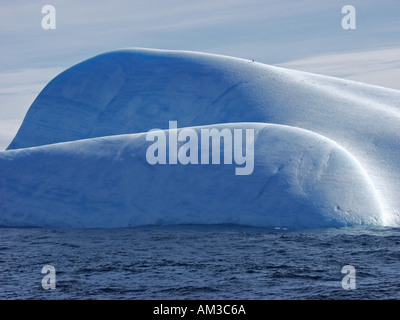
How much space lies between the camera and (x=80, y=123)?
26438 millimetres

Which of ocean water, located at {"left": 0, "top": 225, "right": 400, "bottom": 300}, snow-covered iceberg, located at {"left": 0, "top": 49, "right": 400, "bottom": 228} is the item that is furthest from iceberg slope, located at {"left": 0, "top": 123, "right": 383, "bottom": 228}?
ocean water, located at {"left": 0, "top": 225, "right": 400, "bottom": 300}

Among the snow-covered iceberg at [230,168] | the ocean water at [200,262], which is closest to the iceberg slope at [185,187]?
the snow-covered iceberg at [230,168]

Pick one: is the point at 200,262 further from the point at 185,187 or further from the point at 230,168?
the point at 230,168

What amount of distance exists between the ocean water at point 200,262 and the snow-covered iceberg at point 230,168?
55cm

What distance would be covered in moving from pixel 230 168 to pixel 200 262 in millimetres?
4559

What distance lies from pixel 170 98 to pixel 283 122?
487 centimetres

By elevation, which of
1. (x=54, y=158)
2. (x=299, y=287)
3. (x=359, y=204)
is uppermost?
(x=54, y=158)

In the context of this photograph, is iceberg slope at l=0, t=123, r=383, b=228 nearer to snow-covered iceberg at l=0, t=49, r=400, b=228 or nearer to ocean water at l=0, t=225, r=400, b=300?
snow-covered iceberg at l=0, t=49, r=400, b=228

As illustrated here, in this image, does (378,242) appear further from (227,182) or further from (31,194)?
(31,194)

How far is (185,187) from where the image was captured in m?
18.2

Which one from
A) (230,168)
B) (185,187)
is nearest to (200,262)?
(185,187)

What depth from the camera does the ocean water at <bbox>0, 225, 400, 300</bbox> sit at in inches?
473

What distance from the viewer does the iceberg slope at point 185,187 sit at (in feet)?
57.1

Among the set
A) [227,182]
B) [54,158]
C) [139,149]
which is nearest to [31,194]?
[54,158]
